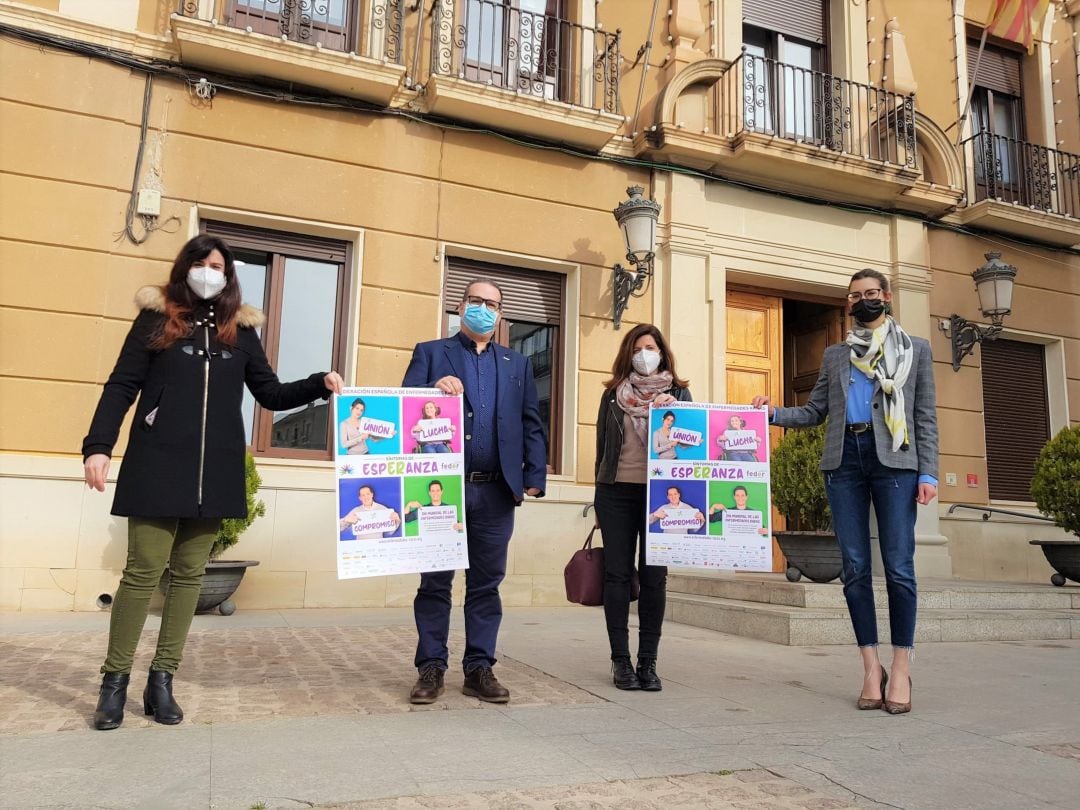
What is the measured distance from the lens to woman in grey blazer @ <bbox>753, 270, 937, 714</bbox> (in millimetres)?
3678

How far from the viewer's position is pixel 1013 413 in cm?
1058

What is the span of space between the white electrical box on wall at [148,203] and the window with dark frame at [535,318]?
8.76 ft

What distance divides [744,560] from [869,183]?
23.3 feet

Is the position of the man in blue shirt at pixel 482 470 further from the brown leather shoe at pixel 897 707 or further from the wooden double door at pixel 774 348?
the wooden double door at pixel 774 348

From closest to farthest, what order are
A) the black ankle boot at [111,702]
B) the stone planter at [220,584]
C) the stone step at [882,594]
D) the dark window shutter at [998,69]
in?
the black ankle boot at [111,702]
the stone step at [882,594]
the stone planter at [220,584]
the dark window shutter at [998,69]

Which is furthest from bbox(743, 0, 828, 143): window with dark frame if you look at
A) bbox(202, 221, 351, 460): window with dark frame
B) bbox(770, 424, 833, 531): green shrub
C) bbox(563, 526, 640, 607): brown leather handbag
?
bbox(563, 526, 640, 607): brown leather handbag

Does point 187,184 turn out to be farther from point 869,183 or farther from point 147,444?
point 869,183

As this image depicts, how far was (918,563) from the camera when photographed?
928 cm

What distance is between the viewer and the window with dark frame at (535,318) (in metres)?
8.40

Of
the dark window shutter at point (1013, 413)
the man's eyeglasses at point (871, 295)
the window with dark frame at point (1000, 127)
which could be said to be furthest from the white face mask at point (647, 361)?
the window with dark frame at point (1000, 127)

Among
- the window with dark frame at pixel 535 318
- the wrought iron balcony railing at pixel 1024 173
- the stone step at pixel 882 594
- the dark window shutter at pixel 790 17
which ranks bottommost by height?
the stone step at pixel 882 594

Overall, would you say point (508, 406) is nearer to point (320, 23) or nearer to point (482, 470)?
point (482, 470)

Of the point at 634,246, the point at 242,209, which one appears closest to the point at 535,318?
the point at 634,246

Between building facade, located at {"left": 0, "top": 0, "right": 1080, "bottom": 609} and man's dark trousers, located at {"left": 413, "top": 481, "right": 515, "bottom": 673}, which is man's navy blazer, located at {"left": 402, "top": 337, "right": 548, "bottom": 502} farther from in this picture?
building facade, located at {"left": 0, "top": 0, "right": 1080, "bottom": 609}
